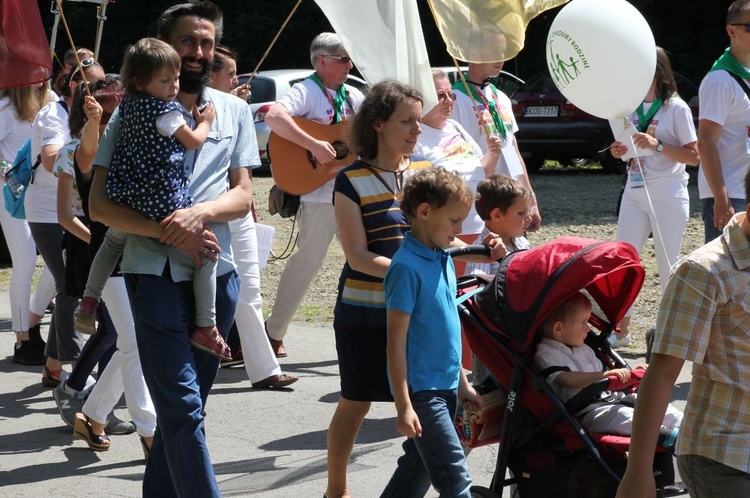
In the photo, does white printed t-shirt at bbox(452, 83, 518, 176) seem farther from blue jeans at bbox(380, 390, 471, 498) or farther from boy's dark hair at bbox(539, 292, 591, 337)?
blue jeans at bbox(380, 390, 471, 498)

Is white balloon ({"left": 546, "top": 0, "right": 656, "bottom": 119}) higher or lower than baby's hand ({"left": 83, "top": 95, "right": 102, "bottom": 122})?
higher

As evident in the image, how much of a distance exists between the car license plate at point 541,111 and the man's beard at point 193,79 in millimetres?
14358

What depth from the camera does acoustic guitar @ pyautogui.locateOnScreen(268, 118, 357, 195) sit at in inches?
299

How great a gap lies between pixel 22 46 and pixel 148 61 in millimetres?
1712

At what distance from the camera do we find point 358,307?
15.1ft

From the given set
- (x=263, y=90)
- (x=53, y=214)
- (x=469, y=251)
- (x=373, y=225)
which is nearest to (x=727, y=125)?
(x=469, y=251)

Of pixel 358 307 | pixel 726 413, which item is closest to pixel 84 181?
pixel 358 307

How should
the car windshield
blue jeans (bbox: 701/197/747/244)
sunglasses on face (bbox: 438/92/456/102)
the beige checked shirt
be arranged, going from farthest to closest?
the car windshield, blue jeans (bbox: 701/197/747/244), sunglasses on face (bbox: 438/92/456/102), the beige checked shirt

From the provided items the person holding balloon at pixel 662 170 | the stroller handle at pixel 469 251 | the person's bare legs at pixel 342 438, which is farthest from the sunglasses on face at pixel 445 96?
the person's bare legs at pixel 342 438

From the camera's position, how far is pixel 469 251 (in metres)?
4.63

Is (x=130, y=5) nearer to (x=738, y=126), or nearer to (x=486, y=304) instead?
(x=738, y=126)

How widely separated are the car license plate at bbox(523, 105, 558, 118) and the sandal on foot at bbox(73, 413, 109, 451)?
13473mm

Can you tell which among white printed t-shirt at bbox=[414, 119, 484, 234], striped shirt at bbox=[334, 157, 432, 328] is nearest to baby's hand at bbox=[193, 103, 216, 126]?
striped shirt at bbox=[334, 157, 432, 328]

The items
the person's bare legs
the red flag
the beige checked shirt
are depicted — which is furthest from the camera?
the red flag
